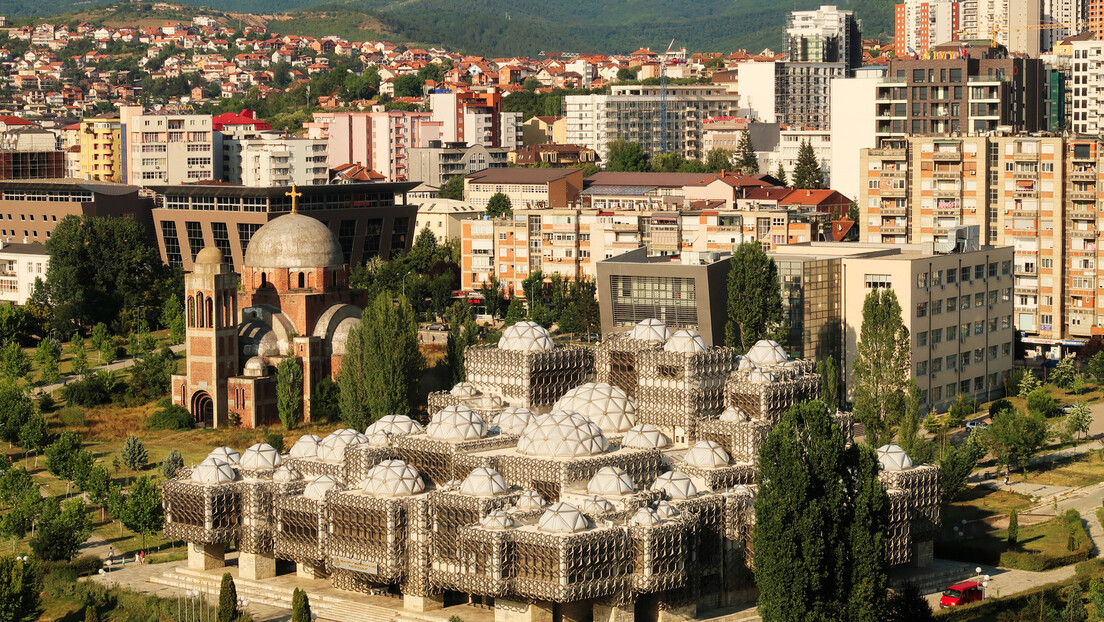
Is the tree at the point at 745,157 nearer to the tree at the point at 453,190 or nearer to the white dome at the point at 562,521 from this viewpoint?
the tree at the point at 453,190

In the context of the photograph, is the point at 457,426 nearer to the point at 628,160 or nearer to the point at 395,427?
the point at 395,427

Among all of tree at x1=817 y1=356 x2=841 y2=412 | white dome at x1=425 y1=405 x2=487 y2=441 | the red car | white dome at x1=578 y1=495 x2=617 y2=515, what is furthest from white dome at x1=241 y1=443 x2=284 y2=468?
tree at x1=817 y1=356 x2=841 y2=412

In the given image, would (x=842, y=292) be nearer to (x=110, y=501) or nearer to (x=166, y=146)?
(x=110, y=501)

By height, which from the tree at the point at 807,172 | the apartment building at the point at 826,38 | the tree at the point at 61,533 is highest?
the apartment building at the point at 826,38

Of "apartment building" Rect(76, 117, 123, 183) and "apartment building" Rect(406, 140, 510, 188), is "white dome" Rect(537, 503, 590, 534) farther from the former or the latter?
"apartment building" Rect(76, 117, 123, 183)

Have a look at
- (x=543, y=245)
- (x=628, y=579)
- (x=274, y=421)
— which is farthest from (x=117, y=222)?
(x=628, y=579)

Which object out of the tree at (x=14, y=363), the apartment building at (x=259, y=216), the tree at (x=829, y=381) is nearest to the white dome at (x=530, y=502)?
the tree at (x=829, y=381)

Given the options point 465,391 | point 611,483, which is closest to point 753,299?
point 465,391
